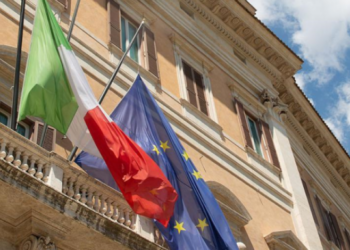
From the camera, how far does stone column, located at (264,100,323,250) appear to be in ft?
49.5

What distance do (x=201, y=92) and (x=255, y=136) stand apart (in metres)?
2.10

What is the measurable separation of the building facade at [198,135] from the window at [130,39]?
0.03 meters

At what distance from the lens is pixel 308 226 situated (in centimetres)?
1533

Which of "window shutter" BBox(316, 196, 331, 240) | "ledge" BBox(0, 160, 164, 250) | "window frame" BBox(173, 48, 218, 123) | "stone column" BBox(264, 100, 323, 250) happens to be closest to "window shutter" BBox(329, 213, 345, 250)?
"window shutter" BBox(316, 196, 331, 240)

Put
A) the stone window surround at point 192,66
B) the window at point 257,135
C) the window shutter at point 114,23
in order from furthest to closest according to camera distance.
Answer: the window at point 257,135, the stone window surround at point 192,66, the window shutter at point 114,23

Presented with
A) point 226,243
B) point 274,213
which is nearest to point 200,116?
point 274,213

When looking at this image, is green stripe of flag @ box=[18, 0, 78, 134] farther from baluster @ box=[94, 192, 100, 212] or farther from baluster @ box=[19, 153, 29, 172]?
baluster @ box=[94, 192, 100, 212]

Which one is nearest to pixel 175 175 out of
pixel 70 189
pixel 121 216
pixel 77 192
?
pixel 121 216

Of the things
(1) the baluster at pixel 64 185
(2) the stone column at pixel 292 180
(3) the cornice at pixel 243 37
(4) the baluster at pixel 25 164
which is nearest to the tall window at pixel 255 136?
(2) the stone column at pixel 292 180

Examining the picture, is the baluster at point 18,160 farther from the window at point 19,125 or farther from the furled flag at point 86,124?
the window at point 19,125

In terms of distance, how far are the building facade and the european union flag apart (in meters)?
0.46

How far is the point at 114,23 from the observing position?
1355 centimetres

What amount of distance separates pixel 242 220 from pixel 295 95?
7542 millimetres

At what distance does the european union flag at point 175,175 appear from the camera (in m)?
9.38
